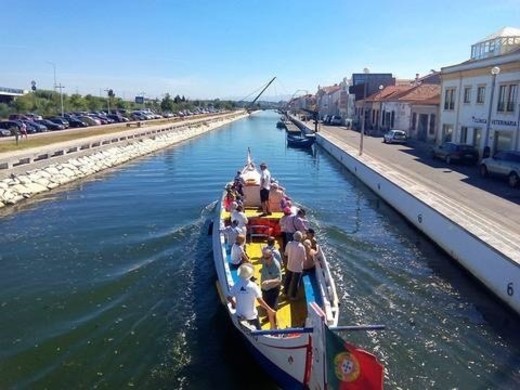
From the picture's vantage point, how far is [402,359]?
1065 centimetres

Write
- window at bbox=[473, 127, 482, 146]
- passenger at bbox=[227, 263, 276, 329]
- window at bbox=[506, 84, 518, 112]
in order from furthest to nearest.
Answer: window at bbox=[473, 127, 482, 146] < window at bbox=[506, 84, 518, 112] < passenger at bbox=[227, 263, 276, 329]

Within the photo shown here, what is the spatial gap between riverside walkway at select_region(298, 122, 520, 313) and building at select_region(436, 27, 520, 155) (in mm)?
3118

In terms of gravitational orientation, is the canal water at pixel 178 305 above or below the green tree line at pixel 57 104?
below

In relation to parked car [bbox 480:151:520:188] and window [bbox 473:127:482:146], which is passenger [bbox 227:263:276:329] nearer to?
parked car [bbox 480:151:520:188]

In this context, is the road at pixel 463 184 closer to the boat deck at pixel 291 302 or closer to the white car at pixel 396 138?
the white car at pixel 396 138

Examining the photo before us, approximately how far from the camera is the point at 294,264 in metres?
11.1

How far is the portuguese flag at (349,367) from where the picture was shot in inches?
272

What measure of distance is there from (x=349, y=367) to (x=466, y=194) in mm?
17861

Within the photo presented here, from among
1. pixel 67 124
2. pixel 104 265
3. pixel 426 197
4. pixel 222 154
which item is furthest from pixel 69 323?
pixel 67 124

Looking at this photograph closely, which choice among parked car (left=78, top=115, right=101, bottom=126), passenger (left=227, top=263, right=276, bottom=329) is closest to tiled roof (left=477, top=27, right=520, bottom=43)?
passenger (left=227, top=263, right=276, bottom=329)

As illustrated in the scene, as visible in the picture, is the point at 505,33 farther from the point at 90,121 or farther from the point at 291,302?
the point at 90,121

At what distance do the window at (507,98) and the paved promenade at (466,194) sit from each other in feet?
13.9

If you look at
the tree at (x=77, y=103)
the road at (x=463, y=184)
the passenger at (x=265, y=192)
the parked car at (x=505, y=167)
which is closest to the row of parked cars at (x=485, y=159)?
the parked car at (x=505, y=167)

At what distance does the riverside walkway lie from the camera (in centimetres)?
1361
